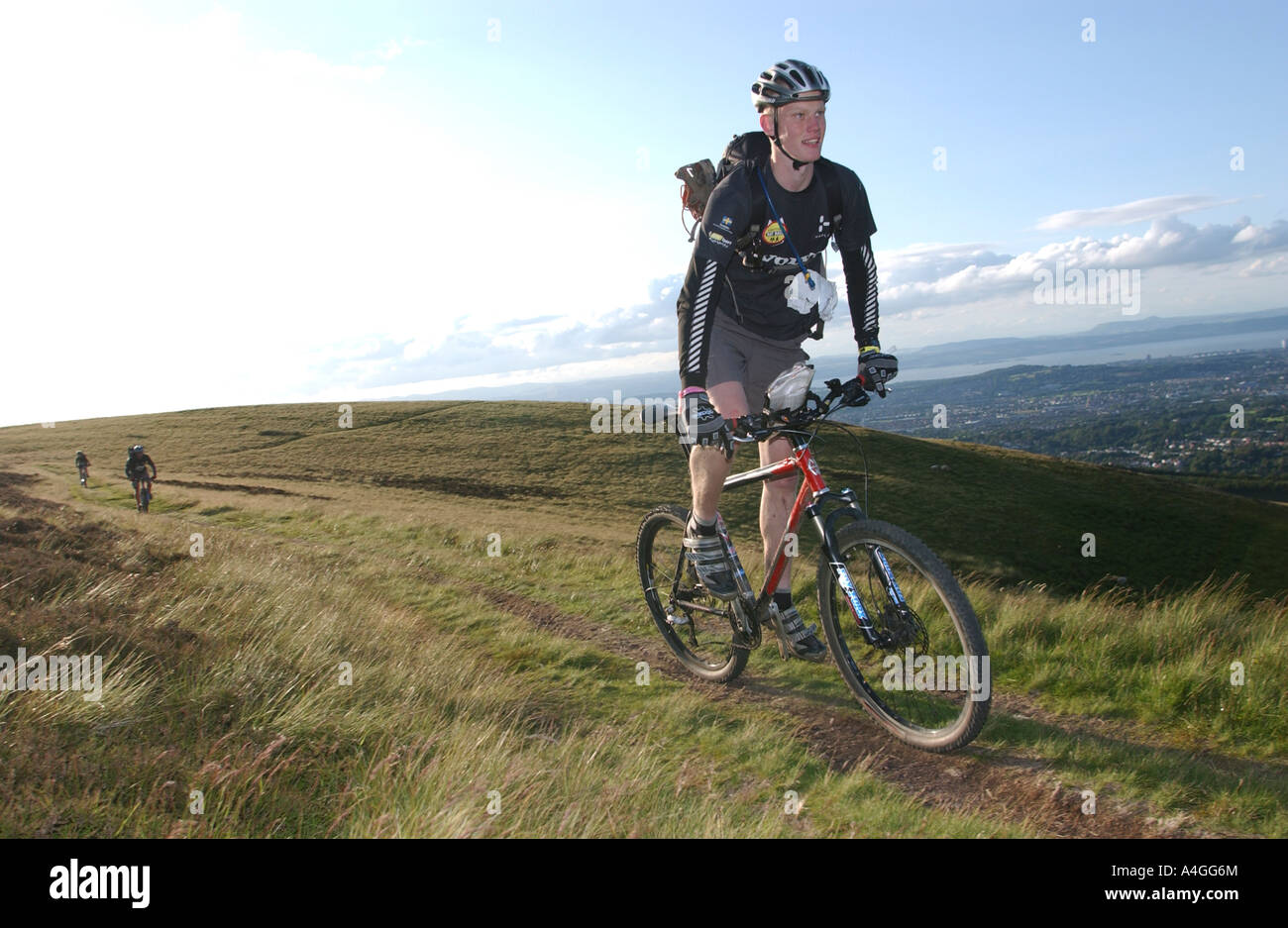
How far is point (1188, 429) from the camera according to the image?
390 feet

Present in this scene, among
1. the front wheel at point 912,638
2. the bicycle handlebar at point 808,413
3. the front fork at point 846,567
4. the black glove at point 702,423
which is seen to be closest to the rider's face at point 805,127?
the bicycle handlebar at point 808,413

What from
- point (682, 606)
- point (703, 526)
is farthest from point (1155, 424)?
point (703, 526)

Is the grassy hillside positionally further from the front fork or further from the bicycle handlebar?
the bicycle handlebar

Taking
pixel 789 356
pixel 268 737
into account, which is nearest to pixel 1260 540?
pixel 789 356

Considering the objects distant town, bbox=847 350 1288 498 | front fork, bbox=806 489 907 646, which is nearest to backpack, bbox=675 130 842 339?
front fork, bbox=806 489 907 646

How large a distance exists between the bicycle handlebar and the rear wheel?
1.44 metres

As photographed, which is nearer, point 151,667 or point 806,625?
point 151,667

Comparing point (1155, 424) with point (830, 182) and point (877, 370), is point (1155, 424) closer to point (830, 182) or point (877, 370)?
point (830, 182)

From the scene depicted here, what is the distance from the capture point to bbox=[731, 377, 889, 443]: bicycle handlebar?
4418 mm

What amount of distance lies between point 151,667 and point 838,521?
420 cm

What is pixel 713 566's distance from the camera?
5340 mm

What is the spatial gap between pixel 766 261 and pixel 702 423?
4.44 ft

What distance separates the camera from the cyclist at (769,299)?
4.62m
